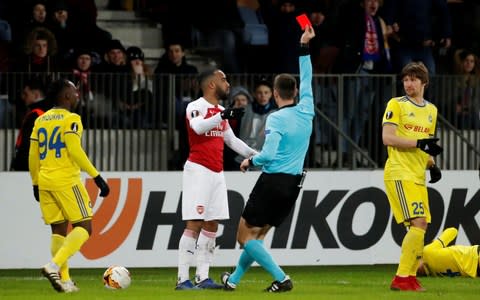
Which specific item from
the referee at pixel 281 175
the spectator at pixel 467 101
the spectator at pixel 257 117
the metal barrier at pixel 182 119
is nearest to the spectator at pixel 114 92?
the metal barrier at pixel 182 119

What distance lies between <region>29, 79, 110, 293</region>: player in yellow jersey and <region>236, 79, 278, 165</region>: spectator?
4.61m

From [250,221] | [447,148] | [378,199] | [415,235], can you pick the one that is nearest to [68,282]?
[250,221]

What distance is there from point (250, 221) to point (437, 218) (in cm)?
529

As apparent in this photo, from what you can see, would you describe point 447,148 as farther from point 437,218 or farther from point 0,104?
point 0,104

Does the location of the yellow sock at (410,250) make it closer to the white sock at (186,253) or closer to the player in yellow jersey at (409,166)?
the player in yellow jersey at (409,166)

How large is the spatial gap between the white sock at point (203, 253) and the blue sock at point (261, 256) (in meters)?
0.79

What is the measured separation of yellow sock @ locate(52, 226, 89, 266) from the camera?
13.9 m

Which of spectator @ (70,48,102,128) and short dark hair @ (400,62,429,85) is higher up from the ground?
short dark hair @ (400,62,429,85)

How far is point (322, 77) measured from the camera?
61.9ft

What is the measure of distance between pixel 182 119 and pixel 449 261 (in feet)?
13.5

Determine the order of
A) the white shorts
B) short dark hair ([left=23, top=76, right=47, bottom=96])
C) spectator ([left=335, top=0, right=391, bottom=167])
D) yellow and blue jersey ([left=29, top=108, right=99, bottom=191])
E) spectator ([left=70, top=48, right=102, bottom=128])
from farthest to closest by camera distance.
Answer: spectator ([left=335, top=0, right=391, bottom=167]), spectator ([left=70, top=48, right=102, bottom=128]), short dark hair ([left=23, top=76, right=47, bottom=96]), the white shorts, yellow and blue jersey ([left=29, top=108, right=99, bottom=191])

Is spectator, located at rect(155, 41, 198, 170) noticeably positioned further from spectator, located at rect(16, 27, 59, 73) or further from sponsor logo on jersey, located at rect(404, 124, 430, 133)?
sponsor logo on jersey, located at rect(404, 124, 430, 133)

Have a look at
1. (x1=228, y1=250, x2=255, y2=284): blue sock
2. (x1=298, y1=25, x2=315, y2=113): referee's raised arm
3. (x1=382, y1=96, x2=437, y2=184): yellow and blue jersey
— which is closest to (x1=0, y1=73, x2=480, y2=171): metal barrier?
(x1=228, y1=250, x2=255, y2=284): blue sock

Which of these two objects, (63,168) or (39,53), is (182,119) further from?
(63,168)
